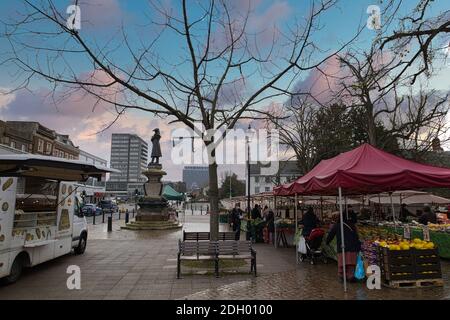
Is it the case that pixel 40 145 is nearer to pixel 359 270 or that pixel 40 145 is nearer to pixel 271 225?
pixel 271 225

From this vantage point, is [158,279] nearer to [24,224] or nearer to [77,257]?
[24,224]

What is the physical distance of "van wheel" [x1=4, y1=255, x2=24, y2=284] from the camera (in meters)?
8.16

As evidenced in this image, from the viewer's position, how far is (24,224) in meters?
8.81

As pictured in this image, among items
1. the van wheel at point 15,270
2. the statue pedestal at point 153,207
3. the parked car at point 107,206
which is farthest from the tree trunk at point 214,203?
the parked car at point 107,206

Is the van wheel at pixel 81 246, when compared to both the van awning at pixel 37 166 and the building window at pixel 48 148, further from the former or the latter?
the building window at pixel 48 148

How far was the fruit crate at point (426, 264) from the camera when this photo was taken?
7688mm

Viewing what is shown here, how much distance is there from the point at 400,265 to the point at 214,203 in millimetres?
5507

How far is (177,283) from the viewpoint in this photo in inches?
330

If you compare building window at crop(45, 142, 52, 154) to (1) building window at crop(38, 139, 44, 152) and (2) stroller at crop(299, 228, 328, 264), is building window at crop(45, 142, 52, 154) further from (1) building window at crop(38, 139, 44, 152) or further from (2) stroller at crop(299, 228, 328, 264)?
(2) stroller at crop(299, 228, 328, 264)

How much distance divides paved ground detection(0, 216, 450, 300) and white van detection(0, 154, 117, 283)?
61cm

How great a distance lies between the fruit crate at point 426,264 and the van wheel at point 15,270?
30.8 feet

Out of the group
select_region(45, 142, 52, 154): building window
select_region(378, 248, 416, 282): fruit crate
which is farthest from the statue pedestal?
select_region(45, 142, 52, 154): building window

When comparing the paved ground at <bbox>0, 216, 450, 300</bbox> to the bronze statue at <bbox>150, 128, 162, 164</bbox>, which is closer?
the paved ground at <bbox>0, 216, 450, 300</bbox>
